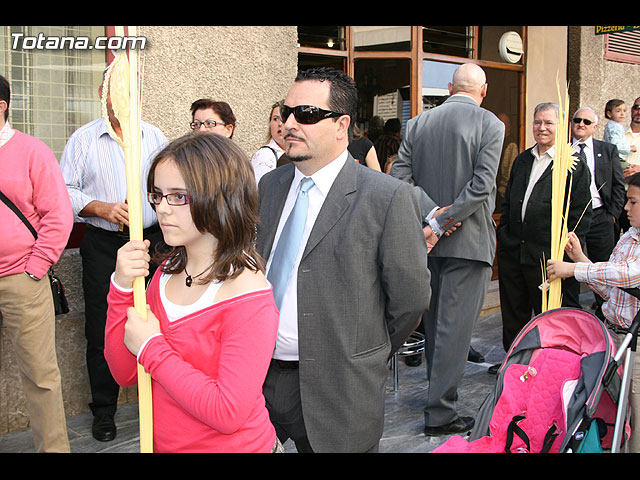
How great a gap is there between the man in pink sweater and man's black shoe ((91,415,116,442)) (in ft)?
1.55

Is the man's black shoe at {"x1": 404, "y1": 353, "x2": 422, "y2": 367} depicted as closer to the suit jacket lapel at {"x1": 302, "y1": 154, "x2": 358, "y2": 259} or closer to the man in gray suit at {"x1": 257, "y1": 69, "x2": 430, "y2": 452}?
the man in gray suit at {"x1": 257, "y1": 69, "x2": 430, "y2": 452}

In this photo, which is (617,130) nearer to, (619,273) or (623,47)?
(623,47)

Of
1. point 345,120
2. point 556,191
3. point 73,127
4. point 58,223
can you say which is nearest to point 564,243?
point 556,191

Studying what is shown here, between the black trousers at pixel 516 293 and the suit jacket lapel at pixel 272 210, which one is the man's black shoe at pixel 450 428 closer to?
the black trousers at pixel 516 293

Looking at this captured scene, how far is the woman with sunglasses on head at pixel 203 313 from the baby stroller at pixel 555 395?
4.53ft

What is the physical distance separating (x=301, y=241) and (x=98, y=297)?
230 cm

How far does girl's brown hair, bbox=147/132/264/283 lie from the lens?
5.59 feet

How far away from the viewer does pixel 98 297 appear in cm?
433

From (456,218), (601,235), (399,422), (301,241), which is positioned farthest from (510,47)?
(301,241)

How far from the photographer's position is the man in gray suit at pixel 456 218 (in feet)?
14.1

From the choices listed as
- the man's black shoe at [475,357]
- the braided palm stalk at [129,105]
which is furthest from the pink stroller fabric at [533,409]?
the man's black shoe at [475,357]

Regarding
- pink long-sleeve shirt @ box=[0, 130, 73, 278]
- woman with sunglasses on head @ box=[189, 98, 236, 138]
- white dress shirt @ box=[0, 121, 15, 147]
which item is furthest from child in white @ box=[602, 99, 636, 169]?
white dress shirt @ box=[0, 121, 15, 147]

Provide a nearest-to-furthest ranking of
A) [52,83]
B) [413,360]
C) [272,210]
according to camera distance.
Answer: [272,210]
[52,83]
[413,360]

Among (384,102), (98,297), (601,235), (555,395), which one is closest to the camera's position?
(555,395)
